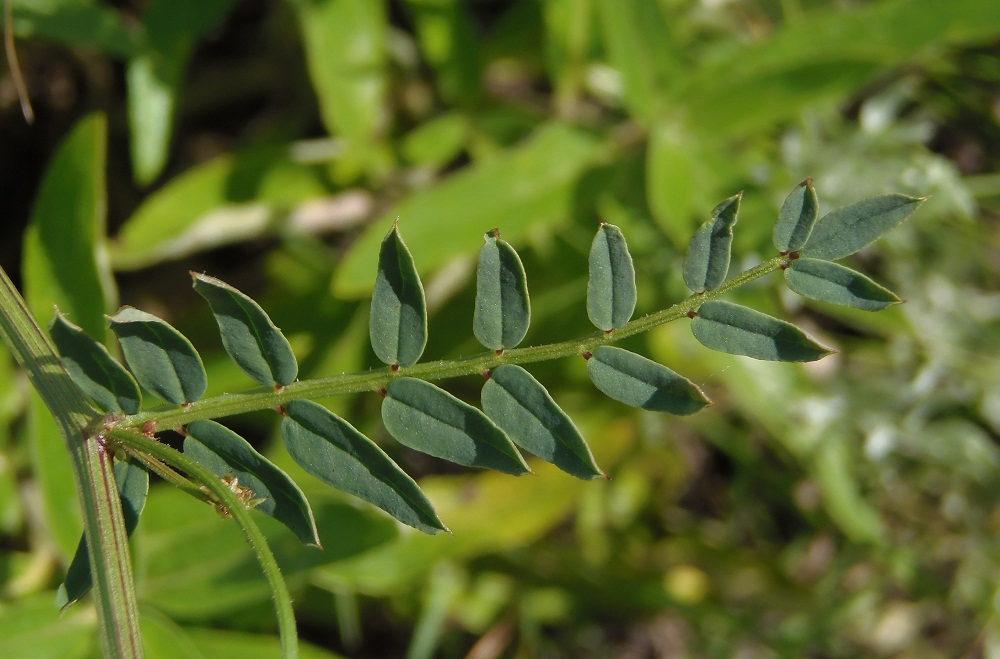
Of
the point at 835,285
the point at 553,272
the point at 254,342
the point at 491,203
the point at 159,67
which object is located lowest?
the point at 553,272

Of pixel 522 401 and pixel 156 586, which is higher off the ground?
pixel 522 401

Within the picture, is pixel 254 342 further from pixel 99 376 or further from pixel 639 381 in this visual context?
pixel 639 381

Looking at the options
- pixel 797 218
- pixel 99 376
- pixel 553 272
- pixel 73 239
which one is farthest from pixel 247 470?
pixel 553 272

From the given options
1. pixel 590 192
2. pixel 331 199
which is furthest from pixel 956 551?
pixel 331 199

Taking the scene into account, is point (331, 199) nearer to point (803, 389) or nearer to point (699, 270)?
point (803, 389)

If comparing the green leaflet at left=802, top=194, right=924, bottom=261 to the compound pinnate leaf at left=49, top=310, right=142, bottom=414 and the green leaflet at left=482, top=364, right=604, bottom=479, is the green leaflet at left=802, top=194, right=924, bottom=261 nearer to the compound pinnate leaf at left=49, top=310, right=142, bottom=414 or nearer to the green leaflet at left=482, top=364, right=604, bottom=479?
the green leaflet at left=482, top=364, right=604, bottom=479

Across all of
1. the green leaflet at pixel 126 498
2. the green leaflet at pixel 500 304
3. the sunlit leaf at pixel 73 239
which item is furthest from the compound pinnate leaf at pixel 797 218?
the sunlit leaf at pixel 73 239
